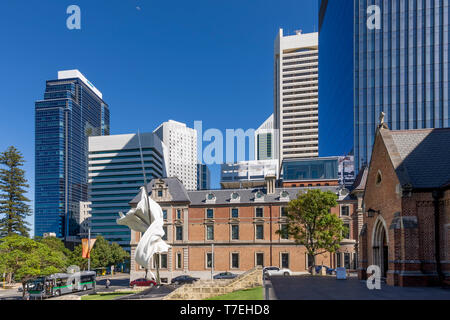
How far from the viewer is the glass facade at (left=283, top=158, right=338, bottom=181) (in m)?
85.0

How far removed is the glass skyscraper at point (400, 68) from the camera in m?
80.8

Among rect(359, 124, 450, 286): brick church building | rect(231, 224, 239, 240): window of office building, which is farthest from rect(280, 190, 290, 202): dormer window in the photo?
rect(359, 124, 450, 286): brick church building

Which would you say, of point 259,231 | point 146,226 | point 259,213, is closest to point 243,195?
point 259,213

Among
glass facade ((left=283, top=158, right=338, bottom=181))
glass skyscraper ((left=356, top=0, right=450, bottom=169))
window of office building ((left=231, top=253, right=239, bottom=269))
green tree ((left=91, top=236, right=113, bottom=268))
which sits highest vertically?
glass skyscraper ((left=356, top=0, right=450, bottom=169))

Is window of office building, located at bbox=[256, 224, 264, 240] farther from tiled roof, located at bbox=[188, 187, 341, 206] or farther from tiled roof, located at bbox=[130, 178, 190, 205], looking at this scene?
tiled roof, located at bbox=[130, 178, 190, 205]

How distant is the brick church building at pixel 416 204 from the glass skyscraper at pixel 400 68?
58.8 m

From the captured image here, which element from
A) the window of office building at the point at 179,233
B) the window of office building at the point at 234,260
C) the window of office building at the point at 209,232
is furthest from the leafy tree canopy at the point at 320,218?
the window of office building at the point at 179,233

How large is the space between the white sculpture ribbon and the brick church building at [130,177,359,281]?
28.6 metres

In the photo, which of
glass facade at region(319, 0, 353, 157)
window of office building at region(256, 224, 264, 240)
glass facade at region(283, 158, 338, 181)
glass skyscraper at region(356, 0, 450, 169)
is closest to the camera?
window of office building at region(256, 224, 264, 240)

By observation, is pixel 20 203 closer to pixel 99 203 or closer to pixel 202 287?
pixel 202 287

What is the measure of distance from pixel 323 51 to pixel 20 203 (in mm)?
116263

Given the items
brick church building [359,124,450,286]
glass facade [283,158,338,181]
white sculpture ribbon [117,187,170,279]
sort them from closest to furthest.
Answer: brick church building [359,124,450,286]
white sculpture ribbon [117,187,170,279]
glass facade [283,158,338,181]

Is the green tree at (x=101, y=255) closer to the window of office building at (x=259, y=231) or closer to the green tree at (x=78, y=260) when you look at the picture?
the green tree at (x=78, y=260)
